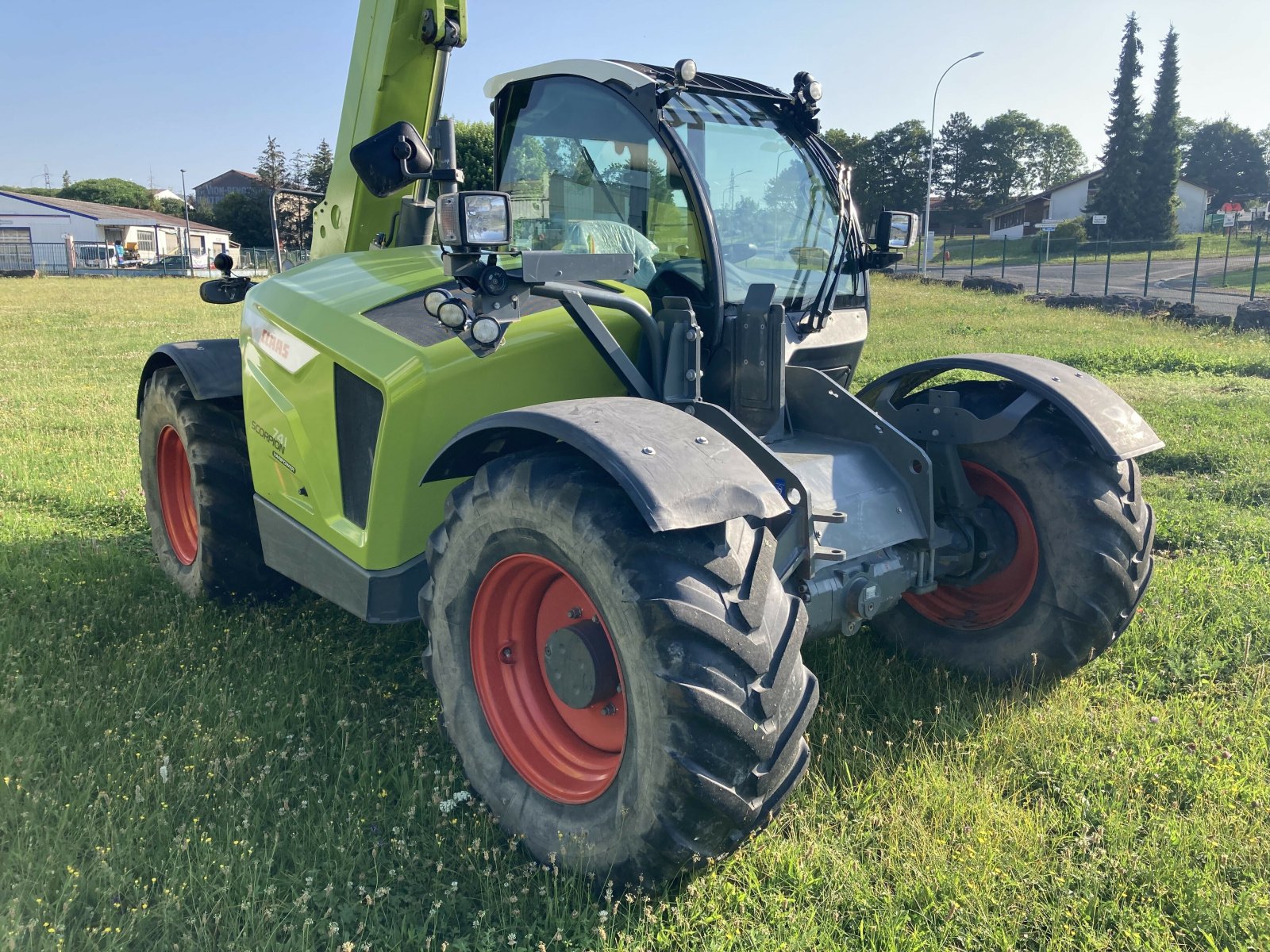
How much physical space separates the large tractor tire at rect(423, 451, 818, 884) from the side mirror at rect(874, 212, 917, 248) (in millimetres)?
1875

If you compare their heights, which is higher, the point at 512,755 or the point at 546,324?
the point at 546,324

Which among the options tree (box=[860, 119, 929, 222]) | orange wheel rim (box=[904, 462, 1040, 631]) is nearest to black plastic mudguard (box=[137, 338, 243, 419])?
orange wheel rim (box=[904, 462, 1040, 631])

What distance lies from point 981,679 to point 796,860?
1.39m

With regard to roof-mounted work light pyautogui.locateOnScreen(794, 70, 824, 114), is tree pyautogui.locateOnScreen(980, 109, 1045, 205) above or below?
Result: above

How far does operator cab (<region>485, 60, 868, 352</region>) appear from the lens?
3.31 metres

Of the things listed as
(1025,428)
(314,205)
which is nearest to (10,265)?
(314,205)

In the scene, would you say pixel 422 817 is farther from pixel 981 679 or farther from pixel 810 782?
pixel 981 679

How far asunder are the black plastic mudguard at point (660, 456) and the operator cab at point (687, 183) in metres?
0.84

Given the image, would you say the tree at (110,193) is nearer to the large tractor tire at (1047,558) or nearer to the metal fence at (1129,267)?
the metal fence at (1129,267)

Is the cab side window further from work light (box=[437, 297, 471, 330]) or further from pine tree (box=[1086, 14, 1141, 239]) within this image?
pine tree (box=[1086, 14, 1141, 239])

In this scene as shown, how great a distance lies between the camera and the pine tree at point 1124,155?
57.6 meters

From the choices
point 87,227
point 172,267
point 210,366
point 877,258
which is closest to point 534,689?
point 877,258

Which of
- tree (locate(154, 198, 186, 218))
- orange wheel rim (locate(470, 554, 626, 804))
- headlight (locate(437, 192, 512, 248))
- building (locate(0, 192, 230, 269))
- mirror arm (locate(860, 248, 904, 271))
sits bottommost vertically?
orange wheel rim (locate(470, 554, 626, 804))

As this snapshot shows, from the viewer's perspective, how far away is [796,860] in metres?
2.70
